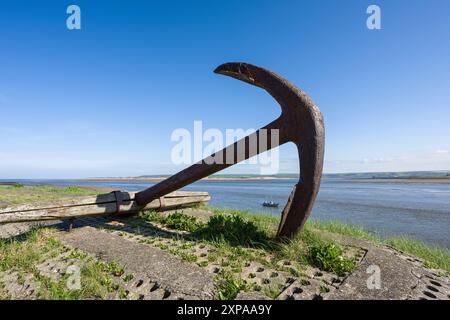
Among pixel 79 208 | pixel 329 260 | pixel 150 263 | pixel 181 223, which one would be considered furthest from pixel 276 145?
pixel 79 208

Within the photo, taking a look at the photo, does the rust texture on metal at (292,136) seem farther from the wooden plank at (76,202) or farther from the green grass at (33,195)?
the green grass at (33,195)

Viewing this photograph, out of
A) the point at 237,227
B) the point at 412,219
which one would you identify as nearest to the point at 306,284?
the point at 237,227

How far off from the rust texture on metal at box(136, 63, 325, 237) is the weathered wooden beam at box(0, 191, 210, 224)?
2.76 meters

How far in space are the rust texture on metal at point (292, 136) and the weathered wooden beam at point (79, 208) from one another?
276 cm

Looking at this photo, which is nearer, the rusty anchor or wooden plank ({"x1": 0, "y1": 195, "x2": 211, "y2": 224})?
the rusty anchor

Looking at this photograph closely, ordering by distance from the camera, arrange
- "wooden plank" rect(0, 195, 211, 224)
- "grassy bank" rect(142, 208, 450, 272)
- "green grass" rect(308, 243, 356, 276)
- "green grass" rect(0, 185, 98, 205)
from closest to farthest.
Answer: "green grass" rect(308, 243, 356, 276)
"grassy bank" rect(142, 208, 450, 272)
"wooden plank" rect(0, 195, 211, 224)
"green grass" rect(0, 185, 98, 205)

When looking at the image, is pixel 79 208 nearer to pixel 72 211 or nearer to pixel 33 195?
pixel 72 211

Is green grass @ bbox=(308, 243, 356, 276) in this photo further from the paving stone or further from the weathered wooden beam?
the weathered wooden beam

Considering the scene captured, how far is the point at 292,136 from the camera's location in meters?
3.70

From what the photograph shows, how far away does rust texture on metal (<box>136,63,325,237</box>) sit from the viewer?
3.43 m

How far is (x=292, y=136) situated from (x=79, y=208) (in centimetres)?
461

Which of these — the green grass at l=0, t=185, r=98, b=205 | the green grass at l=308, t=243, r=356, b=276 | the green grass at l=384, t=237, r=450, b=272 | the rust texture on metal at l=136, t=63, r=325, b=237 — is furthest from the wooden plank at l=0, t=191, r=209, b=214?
the green grass at l=384, t=237, r=450, b=272

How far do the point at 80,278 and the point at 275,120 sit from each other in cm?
353

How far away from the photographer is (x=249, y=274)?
3.09 meters
